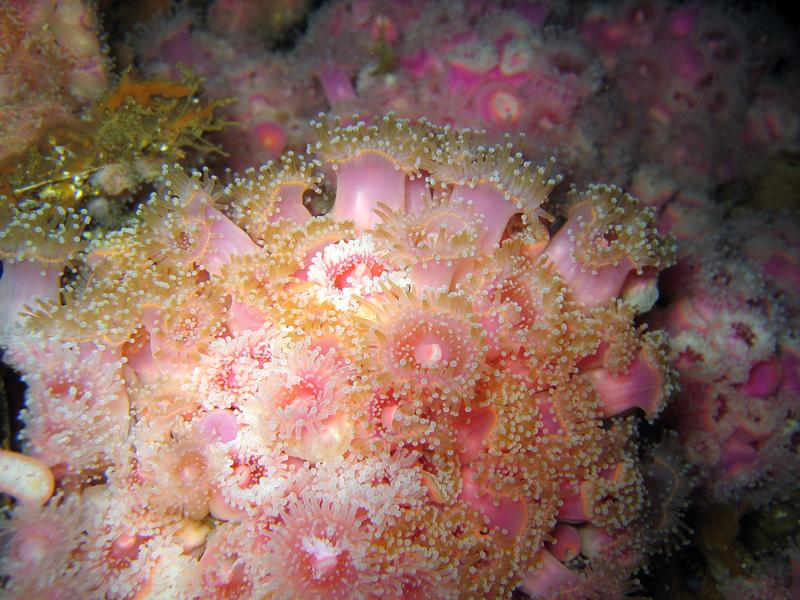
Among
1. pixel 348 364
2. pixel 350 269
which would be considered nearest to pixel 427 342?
pixel 348 364

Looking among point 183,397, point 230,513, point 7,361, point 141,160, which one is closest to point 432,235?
point 183,397

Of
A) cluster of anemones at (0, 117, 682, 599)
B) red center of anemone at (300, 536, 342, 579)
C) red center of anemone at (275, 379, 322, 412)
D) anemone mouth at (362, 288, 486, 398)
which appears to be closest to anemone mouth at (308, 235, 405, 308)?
cluster of anemones at (0, 117, 682, 599)

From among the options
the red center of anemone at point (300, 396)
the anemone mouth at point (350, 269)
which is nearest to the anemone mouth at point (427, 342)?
the anemone mouth at point (350, 269)

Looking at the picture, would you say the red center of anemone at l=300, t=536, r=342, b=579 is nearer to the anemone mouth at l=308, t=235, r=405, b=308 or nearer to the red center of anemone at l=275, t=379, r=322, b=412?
the red center of anemone at l=275, t=379, r=322, b=412

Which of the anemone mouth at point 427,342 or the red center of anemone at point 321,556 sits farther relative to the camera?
the anemone mouth at point 427,342

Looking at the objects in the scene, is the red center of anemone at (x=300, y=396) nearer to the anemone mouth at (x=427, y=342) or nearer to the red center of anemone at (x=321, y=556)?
the anemone mouth at (x=427, y=342)

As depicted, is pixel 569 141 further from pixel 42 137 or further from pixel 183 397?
pixel 42 137
